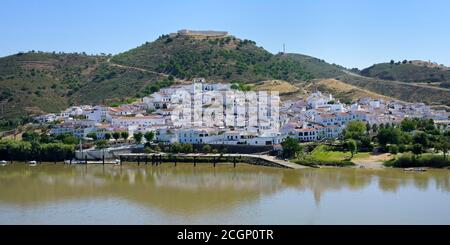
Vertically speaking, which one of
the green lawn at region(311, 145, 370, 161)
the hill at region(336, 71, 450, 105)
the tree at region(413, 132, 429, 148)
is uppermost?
the hill at region(336, 71, 450, 105)

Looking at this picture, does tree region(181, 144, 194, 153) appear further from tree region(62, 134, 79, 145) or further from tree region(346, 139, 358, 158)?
tree region(346, 139, 358, 158)

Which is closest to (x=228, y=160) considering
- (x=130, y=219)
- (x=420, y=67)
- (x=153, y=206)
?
(x=153, y=206)

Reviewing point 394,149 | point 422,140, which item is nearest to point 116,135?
point 394,149

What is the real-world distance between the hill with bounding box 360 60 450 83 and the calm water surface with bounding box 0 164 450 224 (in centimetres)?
3884

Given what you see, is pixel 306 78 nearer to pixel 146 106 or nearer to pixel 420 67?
pixel 420 67

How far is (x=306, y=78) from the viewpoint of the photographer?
6438 cm

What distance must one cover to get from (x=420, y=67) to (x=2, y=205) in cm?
5593

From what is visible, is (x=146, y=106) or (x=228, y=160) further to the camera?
(x=146, y=106)

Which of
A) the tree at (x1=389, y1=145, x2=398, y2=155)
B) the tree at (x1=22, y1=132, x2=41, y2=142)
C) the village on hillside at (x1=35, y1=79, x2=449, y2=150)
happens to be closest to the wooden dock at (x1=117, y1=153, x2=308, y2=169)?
the village on hillside at (x1=35, y1=79, x2=449, y2=150)

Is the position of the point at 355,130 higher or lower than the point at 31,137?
higher

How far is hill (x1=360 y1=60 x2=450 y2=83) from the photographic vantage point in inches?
2392

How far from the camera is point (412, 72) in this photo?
64250 millimetres

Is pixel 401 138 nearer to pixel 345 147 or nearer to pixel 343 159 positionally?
pixel 345 147

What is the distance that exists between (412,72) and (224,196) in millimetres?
49896
